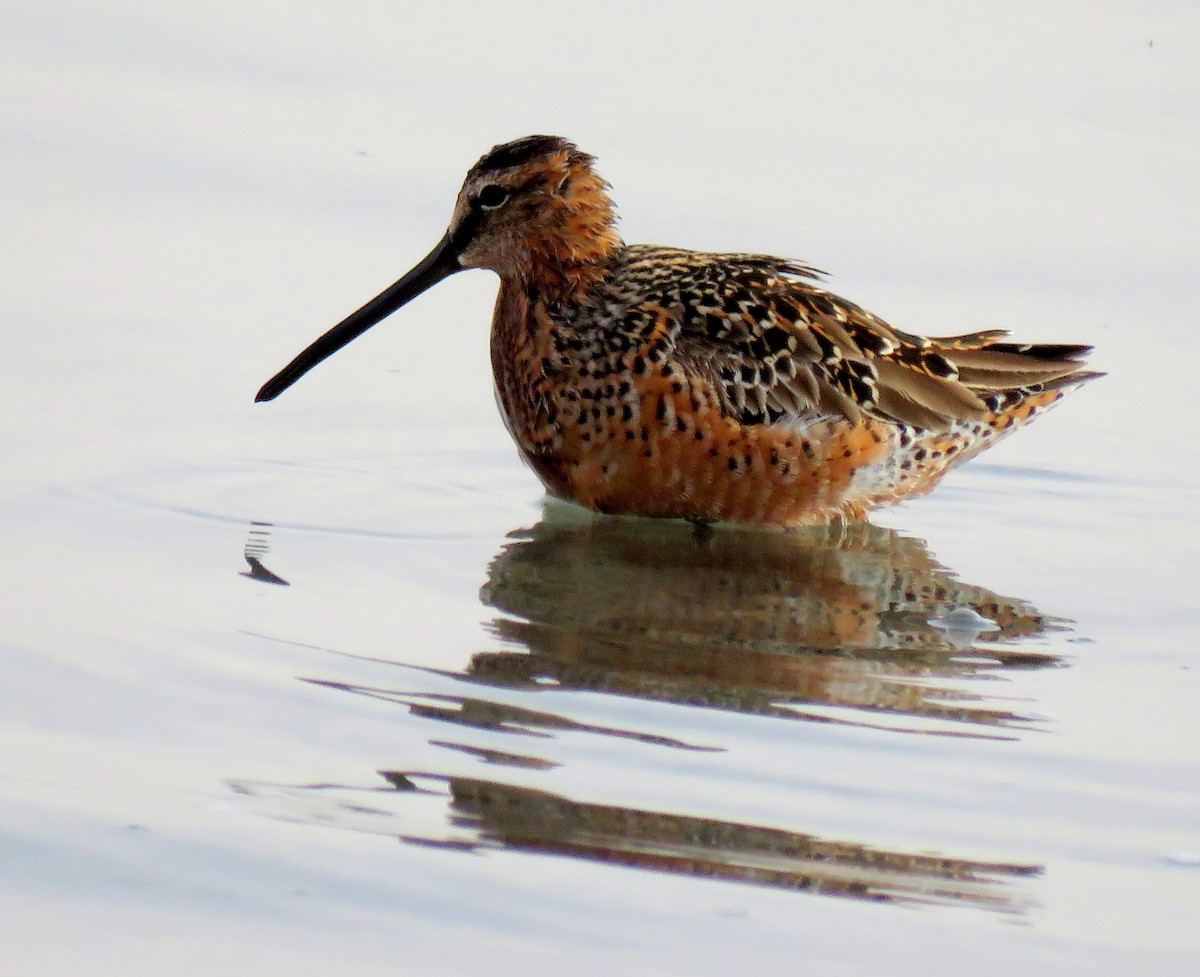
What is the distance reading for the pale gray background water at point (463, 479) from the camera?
3.53m

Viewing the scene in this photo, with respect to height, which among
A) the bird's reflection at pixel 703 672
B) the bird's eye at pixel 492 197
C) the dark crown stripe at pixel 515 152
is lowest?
the bird's reflection at pixel 703 672

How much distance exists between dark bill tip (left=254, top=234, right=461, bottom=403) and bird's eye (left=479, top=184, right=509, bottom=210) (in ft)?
0.49

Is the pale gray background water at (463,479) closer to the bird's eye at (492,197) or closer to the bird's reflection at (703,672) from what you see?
the bird's reflection at (703,672)

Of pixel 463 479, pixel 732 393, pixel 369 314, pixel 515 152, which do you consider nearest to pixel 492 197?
pixel 515 152

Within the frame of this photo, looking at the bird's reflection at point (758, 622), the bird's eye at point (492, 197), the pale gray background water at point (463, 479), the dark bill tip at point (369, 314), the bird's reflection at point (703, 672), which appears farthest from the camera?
the bird's eye at point (492, 197)

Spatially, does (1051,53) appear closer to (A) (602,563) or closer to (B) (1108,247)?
(B) (1108,247)

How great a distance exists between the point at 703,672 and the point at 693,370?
144 cm

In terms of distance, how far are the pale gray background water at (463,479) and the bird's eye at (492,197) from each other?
0.68 m

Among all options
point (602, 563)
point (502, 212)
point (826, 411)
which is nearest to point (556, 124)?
point (502, 212)

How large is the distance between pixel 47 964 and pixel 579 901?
0.85 m

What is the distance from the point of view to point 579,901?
3.51 metres

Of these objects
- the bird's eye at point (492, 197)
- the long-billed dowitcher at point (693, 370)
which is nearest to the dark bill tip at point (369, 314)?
the long-billed dowitcher at point (693, 370)

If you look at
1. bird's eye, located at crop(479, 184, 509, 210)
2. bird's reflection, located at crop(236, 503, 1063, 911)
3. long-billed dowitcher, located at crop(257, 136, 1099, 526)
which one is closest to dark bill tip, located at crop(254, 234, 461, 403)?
long-billed dowitcher, located at crop(257, 136, 1099, 526)

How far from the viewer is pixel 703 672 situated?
183 inches
